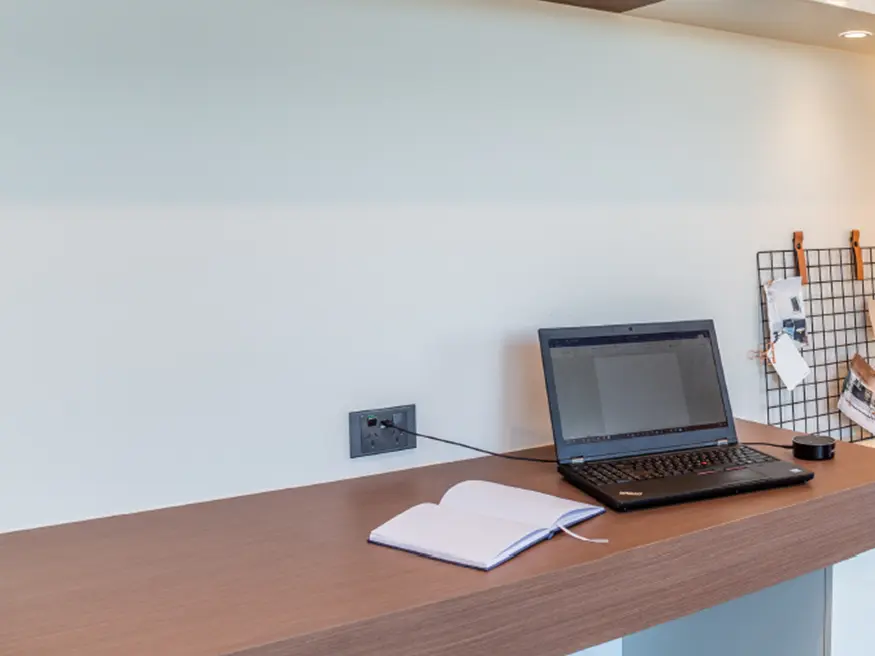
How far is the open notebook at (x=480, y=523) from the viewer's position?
107 cm

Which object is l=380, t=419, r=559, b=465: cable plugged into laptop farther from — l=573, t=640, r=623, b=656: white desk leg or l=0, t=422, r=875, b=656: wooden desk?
l=573, t=640, r=623, b=656: white desk leg

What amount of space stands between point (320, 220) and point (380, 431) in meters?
0.39

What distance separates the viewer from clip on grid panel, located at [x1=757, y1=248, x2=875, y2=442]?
2.00m

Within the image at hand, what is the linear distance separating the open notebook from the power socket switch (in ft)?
0.62

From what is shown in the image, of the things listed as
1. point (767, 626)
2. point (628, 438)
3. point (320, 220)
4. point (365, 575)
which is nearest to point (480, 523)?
point (365, 575)

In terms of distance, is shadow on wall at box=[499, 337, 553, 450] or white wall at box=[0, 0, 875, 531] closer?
white wall at box=[0, 0, 875, 531]

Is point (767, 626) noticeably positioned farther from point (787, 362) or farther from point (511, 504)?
point (787, 362)

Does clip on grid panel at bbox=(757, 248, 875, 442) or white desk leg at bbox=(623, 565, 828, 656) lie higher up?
clip on grid panel at bbox=(757, 248, 875, 442)

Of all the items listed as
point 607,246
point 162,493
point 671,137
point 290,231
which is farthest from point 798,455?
point 162,493

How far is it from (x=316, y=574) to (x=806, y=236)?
1.58 metres

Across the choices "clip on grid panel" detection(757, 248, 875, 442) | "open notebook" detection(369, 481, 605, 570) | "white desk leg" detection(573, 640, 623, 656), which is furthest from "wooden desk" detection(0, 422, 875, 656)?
"clip on grid panel" detection(757, 248, 875, 442)

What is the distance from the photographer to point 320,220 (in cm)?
139

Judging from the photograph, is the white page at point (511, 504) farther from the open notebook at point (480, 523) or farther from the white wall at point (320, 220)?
the white wall at point (320, 220)

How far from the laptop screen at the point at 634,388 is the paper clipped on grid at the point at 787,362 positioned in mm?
415
